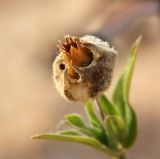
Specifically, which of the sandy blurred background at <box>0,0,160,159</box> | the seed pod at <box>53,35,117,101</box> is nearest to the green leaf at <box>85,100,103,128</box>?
the seed pod at <box>53,35,117,101</box>

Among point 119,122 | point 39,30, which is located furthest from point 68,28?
point 119,122

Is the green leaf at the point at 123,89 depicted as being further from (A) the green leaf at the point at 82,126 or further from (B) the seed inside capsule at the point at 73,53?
(B) the seed inside capsule at the point at 73,53

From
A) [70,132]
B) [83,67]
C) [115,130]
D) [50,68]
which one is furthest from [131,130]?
[50,68]

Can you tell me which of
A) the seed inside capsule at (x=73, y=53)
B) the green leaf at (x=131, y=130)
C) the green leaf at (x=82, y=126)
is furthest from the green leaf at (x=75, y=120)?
the seed inside capsule at (x=73, y=53)

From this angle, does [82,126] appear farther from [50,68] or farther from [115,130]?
[50,68]

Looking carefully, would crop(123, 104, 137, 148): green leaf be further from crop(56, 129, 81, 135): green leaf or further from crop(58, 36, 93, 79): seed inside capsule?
crop(58, 36, 93, 79): seed inside capsule

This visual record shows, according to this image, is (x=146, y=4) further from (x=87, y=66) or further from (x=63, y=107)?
(x=87, y=66)

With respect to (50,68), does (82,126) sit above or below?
below
